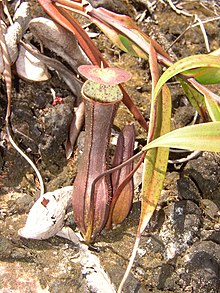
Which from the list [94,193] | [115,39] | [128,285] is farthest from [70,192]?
[115,39]

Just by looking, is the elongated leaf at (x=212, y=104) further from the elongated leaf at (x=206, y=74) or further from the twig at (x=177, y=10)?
the twig at (x=177, y=10)

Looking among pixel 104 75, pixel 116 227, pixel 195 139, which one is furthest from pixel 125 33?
pixel 116 227

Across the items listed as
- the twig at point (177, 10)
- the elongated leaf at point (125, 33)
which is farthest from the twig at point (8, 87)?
the twig at point (177, 10)

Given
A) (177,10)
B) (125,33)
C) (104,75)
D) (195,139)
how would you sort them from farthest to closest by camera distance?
(177,10), (125,33), (104,75), (195,139)

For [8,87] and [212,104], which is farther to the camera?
[8,87]

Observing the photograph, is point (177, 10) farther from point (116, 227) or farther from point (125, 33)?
point (116, 227)

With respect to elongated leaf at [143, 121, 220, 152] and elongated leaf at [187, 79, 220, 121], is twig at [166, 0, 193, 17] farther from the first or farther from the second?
elongated leaf at [143, 121, 220, 152]

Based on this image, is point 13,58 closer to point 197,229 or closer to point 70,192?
point 70,192
